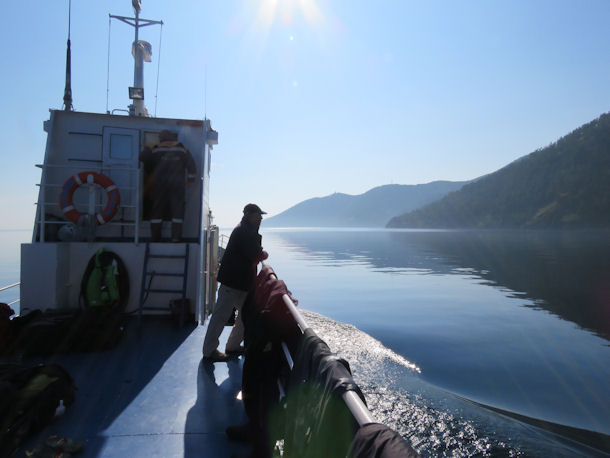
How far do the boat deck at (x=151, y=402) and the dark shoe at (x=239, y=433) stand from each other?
0.06 m

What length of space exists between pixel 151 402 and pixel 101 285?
2703 millimetres

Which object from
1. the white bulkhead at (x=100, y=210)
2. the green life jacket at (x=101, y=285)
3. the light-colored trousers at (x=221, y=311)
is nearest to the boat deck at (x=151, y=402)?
the light-colored trousers at (x=221, y=311)

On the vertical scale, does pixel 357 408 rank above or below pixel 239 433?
above

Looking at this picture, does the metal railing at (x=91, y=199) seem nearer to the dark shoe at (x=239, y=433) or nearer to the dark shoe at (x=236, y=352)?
the dark shoe at (x=236, y=352)

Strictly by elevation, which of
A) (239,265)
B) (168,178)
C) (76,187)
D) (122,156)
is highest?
(122,156)

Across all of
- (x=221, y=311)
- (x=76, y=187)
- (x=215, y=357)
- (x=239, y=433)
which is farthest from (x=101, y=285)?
(x=239, y=433)

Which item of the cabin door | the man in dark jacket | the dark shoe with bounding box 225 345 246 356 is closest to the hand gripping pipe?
the dark shoe with bounding box 225 345 246 356

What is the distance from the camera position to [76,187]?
619cm

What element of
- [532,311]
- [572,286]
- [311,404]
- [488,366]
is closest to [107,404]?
[311,404]

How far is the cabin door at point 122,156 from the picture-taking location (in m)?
7.00

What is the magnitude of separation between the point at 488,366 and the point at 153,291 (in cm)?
721

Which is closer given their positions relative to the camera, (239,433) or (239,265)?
(239,433)

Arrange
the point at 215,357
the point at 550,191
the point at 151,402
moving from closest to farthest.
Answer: the point at 151,402 → the point at 215,357 → the point at 550,191

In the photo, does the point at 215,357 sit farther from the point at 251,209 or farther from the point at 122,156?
the point at 122,156
